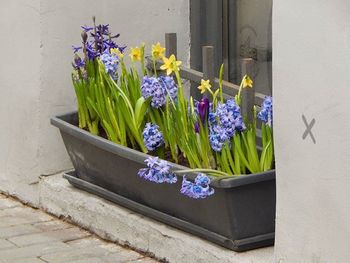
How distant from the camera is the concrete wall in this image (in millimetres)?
5668

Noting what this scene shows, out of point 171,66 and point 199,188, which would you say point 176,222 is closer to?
point 199,188

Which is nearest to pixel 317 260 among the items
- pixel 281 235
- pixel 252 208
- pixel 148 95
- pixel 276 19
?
pixel 281 235

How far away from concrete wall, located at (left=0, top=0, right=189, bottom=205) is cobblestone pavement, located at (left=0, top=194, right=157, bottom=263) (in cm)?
24

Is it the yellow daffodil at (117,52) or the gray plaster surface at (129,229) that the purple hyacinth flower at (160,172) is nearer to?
the gray plaster surface at (129,229)

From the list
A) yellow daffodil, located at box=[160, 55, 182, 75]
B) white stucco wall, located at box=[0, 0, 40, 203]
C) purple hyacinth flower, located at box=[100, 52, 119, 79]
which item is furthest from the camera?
white stucco wall, located at box=[0, 0, 40, 203]

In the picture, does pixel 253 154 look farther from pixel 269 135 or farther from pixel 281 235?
pixel 281 235

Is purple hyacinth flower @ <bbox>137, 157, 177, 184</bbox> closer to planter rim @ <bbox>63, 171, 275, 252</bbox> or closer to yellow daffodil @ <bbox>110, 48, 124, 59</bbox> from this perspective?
planter rim @ <bbox>63, 171, 275, 252</bbox>

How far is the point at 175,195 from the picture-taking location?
4832 mm

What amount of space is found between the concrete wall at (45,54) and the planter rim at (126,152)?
197 millimetres

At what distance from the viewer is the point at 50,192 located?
5.73 m

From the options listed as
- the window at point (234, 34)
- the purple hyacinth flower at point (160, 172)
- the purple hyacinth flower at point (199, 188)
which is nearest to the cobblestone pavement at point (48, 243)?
the purple hyacinth flower at point (160, 172)

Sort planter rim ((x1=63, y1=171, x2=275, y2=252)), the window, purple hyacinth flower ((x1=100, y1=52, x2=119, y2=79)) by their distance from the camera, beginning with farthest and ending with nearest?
the window, purple hyacinth flower ((x1=100, y1=52, x2=119, y2=79)), planter rim ((x1=63, y1=171, x2=275, y2=252))

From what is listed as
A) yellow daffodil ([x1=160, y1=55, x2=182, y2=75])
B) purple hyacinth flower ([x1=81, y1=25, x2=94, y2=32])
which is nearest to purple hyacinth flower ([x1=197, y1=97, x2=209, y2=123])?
yellow daffodil ([x1=160, y1=55, x2=182, y2=75])

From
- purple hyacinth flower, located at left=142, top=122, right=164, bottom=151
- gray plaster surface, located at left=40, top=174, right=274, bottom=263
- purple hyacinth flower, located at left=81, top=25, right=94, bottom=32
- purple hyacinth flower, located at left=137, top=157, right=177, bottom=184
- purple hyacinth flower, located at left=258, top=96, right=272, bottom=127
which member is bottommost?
gray plaster surface, located at left=40, top=174, right=274, bottom=263
